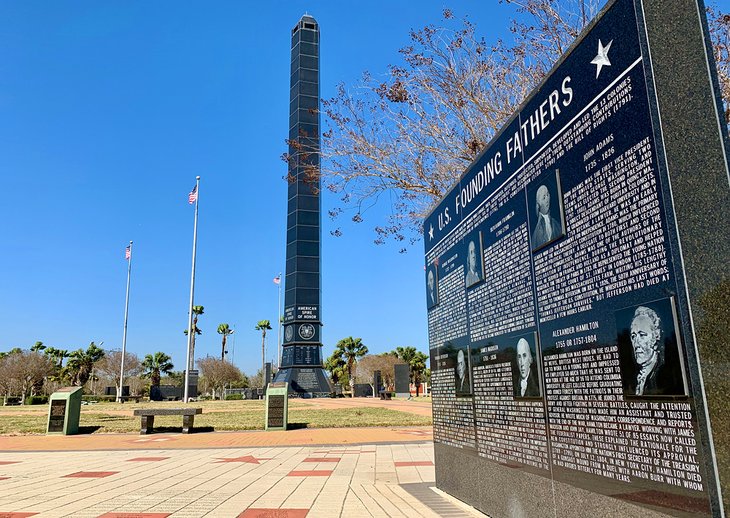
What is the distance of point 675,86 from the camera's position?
293 cm

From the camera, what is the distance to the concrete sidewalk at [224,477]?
5621 mm

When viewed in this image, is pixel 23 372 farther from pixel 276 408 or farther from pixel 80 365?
pixel 276 408

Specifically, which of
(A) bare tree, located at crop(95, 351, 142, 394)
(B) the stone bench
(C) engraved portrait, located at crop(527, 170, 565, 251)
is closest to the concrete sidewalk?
(B) the stone bench

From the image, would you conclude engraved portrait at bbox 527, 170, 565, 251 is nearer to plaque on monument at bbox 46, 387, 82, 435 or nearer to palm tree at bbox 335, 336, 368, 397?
plaque on monument at bbox 46, 387, 82, 435

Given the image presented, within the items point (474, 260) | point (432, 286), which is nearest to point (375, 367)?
point (432, 286)

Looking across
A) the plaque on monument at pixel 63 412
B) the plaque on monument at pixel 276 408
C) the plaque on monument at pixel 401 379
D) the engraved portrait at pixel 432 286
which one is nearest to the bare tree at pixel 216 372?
the plaque on monument at pixel 401 379

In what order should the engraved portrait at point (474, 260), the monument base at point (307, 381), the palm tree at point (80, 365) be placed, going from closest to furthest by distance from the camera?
the engraved portrait at point (474, 260) < the monument base at point (307, 381) < the palm tree at point (80, 365)

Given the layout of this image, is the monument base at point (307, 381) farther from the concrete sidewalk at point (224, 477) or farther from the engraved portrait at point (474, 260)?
the engraved portrait at point (474, 260)

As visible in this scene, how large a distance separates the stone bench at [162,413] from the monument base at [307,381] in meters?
27.5

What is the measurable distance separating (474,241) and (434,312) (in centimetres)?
191

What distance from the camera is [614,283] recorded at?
129 inches

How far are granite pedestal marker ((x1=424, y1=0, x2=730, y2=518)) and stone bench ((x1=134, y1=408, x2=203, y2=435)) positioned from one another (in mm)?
11797

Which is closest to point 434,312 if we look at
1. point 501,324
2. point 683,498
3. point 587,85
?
point 501,324

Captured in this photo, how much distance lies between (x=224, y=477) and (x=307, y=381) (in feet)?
120
